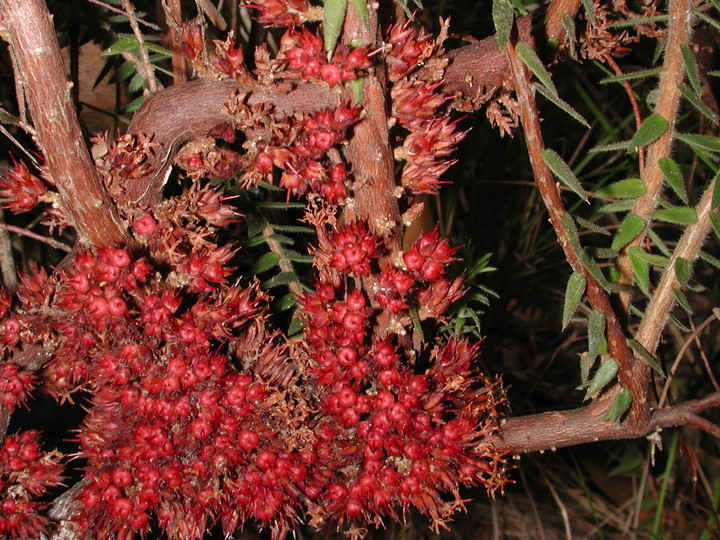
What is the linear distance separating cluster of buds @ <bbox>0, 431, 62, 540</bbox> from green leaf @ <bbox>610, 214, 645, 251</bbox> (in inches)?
30.8

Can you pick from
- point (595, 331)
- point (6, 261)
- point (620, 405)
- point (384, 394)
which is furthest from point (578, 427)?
point (6, 261)

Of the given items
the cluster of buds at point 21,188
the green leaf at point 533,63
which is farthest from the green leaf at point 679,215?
the cluster of buds at point 21,188

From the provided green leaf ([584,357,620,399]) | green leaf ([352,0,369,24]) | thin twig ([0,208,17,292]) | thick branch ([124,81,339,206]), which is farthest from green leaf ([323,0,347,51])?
thin twig ([0,208,17,292])

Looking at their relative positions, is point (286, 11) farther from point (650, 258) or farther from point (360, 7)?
point (650, 258)

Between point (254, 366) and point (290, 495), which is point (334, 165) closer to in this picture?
point (254, 366)

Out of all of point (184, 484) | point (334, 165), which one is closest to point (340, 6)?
point (334, 165)

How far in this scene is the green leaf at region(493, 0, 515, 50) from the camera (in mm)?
660

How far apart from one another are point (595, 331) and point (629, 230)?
0.44 feet

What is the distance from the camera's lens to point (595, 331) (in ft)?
2.67

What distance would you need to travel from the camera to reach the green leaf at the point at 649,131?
759mm

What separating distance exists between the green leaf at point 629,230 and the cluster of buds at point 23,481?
30.8 inches

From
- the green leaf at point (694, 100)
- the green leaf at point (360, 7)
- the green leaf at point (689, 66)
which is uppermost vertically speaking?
the green leaf at point (360, 7)

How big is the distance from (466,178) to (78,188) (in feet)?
4.78

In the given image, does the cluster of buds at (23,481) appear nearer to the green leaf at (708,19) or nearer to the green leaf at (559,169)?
the green leaf at (559,169)
